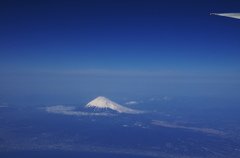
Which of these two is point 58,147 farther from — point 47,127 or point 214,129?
point 214,129

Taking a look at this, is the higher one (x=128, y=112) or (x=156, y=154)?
(x=128, y=112)

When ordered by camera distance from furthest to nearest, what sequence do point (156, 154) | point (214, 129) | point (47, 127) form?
point (214, 129)
point (47, 127)
point (156, 154)

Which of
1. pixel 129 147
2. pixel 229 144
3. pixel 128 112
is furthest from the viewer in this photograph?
pixel 128 112

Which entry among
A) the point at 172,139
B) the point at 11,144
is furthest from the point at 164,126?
the point at 11,144

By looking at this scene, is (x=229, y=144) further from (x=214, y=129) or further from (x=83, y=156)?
(x=83, y=156)

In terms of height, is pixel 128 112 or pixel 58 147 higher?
pixel 128 112

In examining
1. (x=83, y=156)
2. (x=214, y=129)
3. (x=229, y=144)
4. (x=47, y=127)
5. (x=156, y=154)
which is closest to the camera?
(x=83, y=156)

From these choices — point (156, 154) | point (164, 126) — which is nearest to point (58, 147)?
point (156, 154)

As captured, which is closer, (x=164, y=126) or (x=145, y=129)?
(x=145, y=129)

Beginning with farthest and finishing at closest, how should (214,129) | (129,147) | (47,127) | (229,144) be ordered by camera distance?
(214,129) → (47,127) → (229,144) → (129,147)
